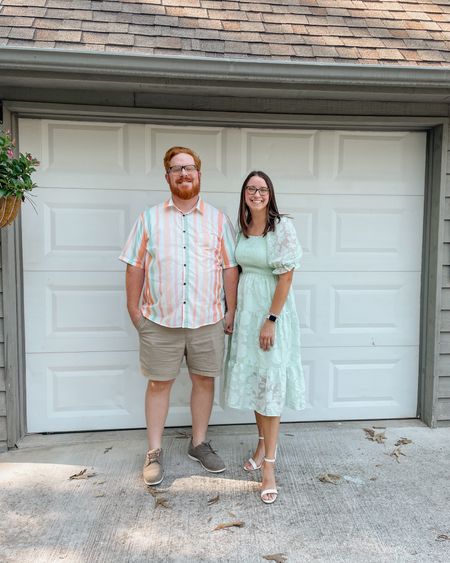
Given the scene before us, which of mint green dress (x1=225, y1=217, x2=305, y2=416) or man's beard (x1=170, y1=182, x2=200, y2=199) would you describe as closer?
mint green dress (x1=225, y1=217, x2=305, y2=416)

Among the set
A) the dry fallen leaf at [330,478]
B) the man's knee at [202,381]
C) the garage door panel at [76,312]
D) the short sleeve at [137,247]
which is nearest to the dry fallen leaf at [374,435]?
the dry fallen leaf at [330,478]

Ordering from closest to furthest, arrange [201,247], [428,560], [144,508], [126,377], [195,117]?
[428,560]
[144,508]
[201,247]
[195,117]
[126,377]

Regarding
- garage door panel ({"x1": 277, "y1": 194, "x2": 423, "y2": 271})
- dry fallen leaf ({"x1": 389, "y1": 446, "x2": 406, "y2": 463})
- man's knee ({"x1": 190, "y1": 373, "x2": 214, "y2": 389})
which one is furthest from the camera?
garage door panel ({"x1": 277, "y1": 194, "x2": 423, "y2": 271})

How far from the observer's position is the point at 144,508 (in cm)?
231

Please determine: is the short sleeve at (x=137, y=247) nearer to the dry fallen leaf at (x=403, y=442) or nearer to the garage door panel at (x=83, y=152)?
the garage door panel at (x=83, y=152)

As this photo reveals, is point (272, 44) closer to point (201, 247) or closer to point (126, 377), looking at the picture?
point (201, 247)

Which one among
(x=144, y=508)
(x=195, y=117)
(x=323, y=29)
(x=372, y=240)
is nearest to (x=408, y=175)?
(x=372, y=240)

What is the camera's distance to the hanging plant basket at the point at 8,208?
7.84 feet

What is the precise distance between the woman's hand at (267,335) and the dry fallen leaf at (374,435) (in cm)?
118

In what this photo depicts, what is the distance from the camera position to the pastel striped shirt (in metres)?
2.52

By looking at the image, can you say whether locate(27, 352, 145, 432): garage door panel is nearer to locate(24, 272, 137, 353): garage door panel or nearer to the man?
locate(24, 272, 137, 353): garage door panel

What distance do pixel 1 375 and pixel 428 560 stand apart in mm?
2402

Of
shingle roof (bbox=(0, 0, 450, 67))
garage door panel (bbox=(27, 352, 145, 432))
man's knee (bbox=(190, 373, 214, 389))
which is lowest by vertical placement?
garage door panel (bbox=(27, 352, 145, 432))

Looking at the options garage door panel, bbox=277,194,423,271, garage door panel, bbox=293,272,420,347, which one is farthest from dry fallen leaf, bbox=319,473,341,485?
garage door panel, bbox=277,194,423,271
